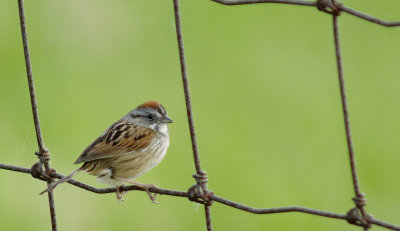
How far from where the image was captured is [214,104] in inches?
271

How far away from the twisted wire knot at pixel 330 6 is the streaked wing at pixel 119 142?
5.16 feet

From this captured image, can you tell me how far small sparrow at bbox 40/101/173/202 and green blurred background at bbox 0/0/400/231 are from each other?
1547mm

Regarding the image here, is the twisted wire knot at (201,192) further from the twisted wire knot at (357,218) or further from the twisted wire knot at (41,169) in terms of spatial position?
the twisted wire knot at (41,169)

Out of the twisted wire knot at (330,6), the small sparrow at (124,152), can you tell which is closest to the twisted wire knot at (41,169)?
the small sparrow at (124,152)

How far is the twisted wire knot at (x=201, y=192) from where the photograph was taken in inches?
106

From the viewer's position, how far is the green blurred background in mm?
5699

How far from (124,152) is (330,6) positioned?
1.69 m

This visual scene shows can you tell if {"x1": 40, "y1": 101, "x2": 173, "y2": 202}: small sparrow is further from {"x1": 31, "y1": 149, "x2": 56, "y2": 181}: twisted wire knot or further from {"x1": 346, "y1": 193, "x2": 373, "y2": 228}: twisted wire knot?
{"x1": 346, "y1": 193, "x2": 373, "y2": 228}: twisted wire knot

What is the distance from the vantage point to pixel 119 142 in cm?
396

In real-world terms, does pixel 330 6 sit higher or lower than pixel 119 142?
higher

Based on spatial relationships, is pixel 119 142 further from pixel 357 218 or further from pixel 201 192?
pixel 357 218

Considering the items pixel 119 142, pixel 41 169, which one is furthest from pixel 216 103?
pixel 41 169

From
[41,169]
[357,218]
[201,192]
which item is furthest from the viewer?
[41,169]

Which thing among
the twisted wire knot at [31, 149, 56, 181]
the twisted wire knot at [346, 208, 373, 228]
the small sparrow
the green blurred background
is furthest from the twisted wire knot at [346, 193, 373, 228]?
the green blurred background
